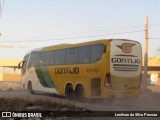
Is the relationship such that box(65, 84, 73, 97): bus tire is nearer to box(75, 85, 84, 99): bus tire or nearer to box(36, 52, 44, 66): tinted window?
box(75, 85, 84, 99): bus tire

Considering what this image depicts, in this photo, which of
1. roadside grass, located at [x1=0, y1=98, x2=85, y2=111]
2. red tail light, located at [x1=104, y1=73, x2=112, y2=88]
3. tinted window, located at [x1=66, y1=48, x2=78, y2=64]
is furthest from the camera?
tinted window, located at [x1=66, y1=48, x2=78, y2=64]

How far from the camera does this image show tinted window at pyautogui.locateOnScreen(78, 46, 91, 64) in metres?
20.6

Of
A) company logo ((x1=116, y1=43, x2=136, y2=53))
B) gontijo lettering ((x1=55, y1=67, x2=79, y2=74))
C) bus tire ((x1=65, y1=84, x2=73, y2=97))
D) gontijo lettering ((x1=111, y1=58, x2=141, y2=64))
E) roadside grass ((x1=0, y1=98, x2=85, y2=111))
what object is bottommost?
roadside grass ((x1=0, y1=98, x2=85, y2=111))

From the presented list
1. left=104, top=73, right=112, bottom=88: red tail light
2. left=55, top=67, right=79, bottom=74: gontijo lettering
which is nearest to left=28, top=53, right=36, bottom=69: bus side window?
left=55, top=67, right=79, bottom=74: gontijo lettering

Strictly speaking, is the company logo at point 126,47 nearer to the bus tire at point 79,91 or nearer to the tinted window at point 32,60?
the bus tire at point 79,91

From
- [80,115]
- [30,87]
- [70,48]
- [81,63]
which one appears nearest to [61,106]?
[80,115]

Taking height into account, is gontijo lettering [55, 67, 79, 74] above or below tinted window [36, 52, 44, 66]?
below

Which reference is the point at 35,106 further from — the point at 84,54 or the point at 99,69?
the point at 84,54

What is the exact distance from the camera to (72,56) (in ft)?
72.9

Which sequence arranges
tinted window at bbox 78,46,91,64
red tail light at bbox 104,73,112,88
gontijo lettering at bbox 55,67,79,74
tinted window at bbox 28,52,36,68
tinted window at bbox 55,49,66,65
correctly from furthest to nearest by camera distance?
tinted window at bbox 28,52,36,68, tinted window at bbox 55,49,66,65, gontijo lettering at bbox 55,67,79,74, tinted window at bbox 78,46,91,64, red tail light at bbox 104,73,112,88

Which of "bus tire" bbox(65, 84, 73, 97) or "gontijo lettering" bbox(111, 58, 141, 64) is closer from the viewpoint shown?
"gontijo lettering" bbox(111, 58, 141, 64)

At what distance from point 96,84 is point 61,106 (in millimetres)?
4355

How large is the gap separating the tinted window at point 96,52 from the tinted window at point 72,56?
1.84 meters

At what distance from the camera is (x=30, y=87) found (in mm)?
28219
